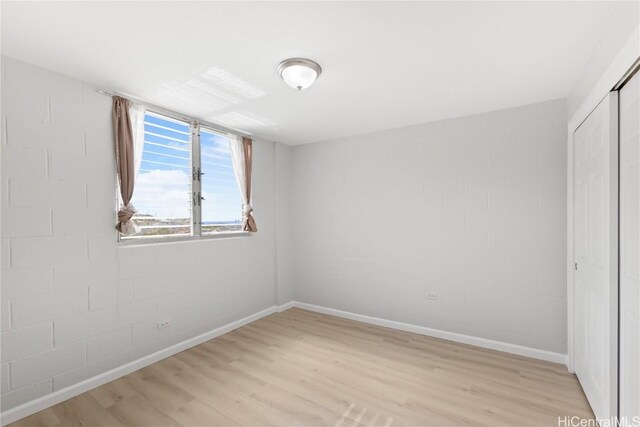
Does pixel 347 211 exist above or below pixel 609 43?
below

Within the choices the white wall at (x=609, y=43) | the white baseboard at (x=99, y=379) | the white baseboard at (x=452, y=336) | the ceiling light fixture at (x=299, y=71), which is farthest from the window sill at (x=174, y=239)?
the white wall at (x=609, y=43)

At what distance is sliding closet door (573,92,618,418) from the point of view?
1.74 m

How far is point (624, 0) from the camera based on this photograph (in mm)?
1454

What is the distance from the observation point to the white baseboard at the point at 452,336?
2.85 meters

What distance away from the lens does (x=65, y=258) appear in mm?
2287

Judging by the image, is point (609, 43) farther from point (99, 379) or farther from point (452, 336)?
point (99, 379)

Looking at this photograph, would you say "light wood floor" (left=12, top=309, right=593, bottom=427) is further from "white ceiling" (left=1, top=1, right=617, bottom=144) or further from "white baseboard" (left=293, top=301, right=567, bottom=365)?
"white ceiling" (left=1, top=1, right=617, bottom=144)

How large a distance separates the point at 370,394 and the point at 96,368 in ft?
7.52

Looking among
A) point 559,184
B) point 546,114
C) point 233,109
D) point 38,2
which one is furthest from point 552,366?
point 38,2

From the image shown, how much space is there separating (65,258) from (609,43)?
394 centimetres

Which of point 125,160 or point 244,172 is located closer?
point 125,160

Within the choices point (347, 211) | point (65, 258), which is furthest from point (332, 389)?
point (65, 258)

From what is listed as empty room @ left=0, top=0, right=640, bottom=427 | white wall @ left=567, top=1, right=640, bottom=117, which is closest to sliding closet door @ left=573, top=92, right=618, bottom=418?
empty room @ left=0, top=0, right=640, bottom=427

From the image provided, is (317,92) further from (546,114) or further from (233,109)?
(546,114)
